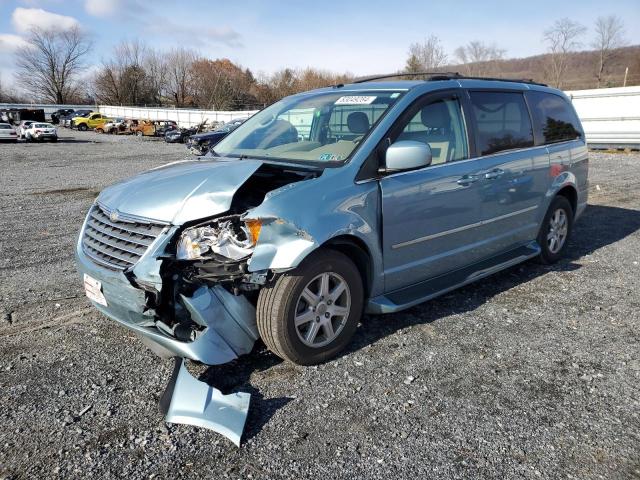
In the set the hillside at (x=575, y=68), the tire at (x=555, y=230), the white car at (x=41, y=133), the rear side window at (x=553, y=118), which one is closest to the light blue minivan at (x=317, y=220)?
the rear side window at (x=553, y=118)

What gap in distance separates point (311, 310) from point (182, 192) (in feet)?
3.63

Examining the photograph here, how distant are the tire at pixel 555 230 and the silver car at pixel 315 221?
1.90 feet

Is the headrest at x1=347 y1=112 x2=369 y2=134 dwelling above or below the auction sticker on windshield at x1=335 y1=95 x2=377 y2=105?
below

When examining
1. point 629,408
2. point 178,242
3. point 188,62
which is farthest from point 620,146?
point 188,62

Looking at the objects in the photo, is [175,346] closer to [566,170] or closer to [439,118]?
[439,118]

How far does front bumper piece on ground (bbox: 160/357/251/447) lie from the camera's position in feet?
8.50

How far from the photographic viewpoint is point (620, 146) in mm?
17703

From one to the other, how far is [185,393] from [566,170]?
465 cm

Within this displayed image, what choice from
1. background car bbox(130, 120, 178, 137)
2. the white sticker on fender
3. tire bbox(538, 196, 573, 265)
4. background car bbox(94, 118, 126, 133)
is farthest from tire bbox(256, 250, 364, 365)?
background car bbox(94, 118, 126, 133)

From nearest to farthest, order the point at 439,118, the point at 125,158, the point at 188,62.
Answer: the point at 439,118
the point at 125,158
the point at 188,62

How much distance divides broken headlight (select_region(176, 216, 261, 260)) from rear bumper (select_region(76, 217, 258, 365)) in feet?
0.49

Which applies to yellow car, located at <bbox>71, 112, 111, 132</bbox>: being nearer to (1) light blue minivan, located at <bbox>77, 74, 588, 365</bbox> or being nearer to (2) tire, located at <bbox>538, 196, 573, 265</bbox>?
(1) light blue minivan, located at <bbox>77, 74, 588, 365</bbox>

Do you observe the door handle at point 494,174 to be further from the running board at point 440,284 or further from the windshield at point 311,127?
the windshield at point 311,127

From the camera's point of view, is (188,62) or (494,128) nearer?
(494,128)
